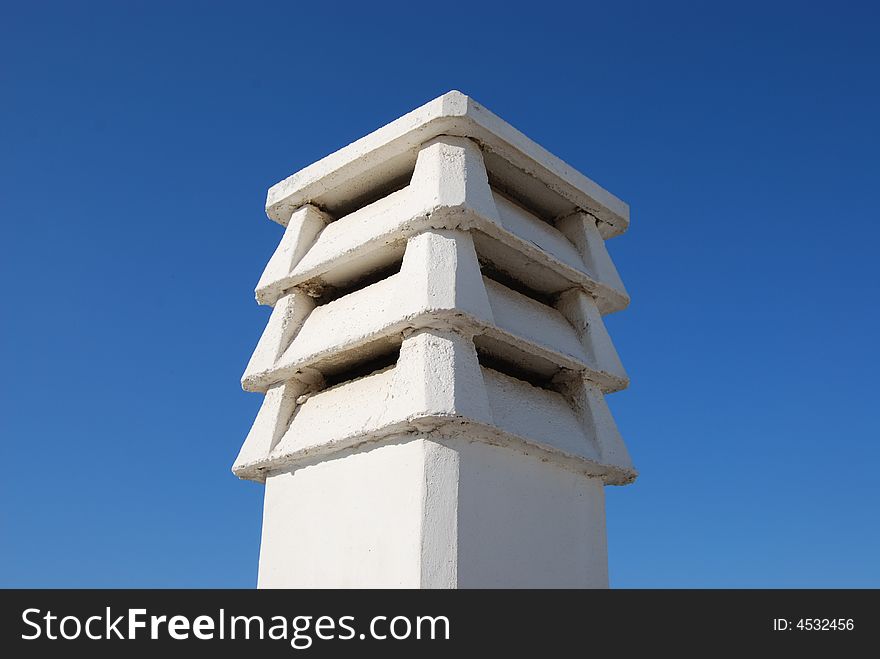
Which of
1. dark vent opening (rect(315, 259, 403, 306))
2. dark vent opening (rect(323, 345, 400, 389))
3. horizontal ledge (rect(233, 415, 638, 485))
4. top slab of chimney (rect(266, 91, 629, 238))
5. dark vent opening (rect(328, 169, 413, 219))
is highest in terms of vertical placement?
top slab of chimney (rect(266, 91, 629, 238))

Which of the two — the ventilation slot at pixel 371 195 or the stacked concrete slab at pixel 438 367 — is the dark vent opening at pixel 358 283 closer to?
the stacked concrete slab at pixel 438 367

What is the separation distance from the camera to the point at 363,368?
577cm

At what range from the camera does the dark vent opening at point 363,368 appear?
18.3 ft

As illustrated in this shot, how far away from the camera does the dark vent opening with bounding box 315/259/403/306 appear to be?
593 centimetres

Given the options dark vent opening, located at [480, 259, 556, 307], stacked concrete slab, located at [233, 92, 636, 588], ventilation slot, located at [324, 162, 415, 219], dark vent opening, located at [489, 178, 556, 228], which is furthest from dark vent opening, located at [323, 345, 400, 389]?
dark vent opening, located at [489, 178, 556, 228]

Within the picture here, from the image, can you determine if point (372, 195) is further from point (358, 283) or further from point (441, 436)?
point (441, 436)

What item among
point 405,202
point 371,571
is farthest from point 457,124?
point 371,571

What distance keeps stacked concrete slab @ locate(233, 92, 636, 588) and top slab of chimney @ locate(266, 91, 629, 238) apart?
0.01 metres

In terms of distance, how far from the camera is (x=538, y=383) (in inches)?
235

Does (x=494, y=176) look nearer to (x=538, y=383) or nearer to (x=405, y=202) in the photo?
(x=405, y=202)

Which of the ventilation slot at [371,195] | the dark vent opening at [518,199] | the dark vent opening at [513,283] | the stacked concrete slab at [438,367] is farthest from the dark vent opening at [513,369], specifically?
the ventilation slot at [371,195]

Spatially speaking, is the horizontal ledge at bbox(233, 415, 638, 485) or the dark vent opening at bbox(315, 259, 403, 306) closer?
the horizontal ledge at bbox(233, 415, 638, 485)

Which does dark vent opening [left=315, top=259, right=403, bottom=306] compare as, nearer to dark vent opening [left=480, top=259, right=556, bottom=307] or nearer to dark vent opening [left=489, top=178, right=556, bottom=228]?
dark vent opening [left=480, top=259, right=556, bottom=307]
